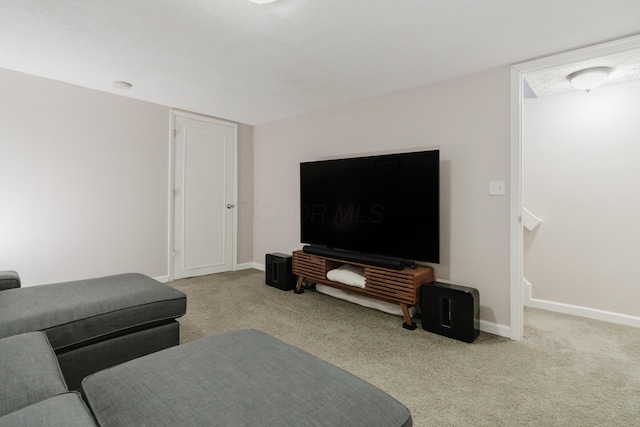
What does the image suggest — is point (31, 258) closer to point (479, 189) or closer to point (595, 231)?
point (479, 189)

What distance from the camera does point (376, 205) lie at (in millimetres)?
3199

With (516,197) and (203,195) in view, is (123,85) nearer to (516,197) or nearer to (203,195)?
(203,195)

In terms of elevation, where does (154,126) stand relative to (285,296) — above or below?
above

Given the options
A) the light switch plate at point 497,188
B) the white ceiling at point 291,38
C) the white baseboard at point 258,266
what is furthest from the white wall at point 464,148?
the white baseboard at point 258,266

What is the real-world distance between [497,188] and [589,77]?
3.95 feet

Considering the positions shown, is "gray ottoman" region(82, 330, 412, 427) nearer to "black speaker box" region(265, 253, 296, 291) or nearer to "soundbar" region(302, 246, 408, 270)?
"soundbar" region(302, 246, 408, 270)

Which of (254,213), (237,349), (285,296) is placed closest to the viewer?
(237,349)

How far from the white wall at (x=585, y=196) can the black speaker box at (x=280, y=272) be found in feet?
8.79

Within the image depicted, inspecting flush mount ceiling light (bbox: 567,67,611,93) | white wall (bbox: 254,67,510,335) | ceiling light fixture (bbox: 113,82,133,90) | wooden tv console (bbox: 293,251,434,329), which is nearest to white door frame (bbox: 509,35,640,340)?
white wall (bbox: 254,67,510,335)

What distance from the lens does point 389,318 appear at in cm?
303

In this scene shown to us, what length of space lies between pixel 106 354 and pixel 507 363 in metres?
2.56

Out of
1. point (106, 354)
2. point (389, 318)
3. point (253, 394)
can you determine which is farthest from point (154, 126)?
point (253, 394)

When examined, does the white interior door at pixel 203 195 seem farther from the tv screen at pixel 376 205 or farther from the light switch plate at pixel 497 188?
the light switch plate at pixel 497 188

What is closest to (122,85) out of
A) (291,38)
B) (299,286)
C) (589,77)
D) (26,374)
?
(291,38)
